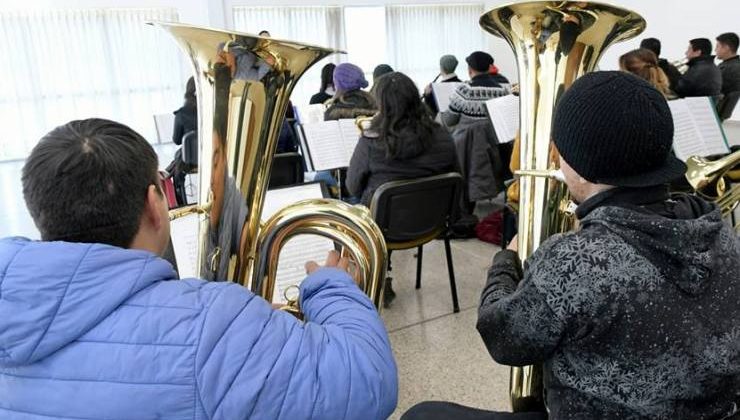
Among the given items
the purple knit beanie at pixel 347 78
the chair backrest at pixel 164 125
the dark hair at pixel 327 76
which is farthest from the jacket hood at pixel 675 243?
the chair backrest at pixel 164 125

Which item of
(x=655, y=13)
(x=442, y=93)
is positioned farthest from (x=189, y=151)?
(x=655, y=13)

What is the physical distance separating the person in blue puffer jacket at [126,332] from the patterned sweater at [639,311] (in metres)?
0.31

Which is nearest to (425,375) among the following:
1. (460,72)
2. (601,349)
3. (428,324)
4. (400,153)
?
(428,324)

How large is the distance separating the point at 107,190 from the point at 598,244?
0.70 metres

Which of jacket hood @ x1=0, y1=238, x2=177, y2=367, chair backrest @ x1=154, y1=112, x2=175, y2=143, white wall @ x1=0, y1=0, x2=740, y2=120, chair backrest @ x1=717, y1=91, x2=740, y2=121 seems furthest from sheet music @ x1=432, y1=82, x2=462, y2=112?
jacket hood @ x1=0, y1=238, x2=177, y2=367

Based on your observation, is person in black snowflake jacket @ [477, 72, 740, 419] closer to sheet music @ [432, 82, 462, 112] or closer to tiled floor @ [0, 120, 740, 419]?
tiled floor @ [0, 120, 740, 419]

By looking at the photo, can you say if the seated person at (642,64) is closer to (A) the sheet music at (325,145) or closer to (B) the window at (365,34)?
(A) the sheet music at (325,145)

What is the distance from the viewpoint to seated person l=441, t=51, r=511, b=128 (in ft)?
13.0

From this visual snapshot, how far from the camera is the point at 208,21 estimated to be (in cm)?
772

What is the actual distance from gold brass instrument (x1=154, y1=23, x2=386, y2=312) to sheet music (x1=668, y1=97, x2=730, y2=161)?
2065mm

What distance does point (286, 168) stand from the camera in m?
3.22

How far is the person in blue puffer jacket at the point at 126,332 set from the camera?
0.66 m

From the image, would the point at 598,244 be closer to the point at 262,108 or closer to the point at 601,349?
the point at 601,349

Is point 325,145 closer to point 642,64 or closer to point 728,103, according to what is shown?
point 642,64
